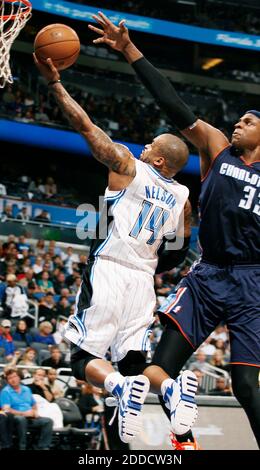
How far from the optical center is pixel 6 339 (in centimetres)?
1180

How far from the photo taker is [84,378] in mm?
5488

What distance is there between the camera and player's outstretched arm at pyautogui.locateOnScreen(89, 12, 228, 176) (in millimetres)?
5375

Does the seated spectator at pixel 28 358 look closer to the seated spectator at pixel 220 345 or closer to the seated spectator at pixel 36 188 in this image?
the seated spectator at pixel 220 345

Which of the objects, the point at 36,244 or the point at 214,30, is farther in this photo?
the point at 214,30

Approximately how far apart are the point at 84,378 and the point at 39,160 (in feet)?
67.5

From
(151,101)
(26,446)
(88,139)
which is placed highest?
(88,139)

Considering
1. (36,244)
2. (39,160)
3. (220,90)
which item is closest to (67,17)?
(39,160)

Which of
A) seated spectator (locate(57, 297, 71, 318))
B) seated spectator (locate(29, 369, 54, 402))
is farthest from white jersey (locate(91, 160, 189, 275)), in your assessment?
seated spectator (locate(57, 297, 71, 318))

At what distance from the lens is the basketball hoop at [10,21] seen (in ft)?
27.2

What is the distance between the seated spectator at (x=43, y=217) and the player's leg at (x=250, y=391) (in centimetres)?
1403

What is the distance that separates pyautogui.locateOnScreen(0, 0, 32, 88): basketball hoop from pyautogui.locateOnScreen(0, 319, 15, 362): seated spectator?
14.8ft

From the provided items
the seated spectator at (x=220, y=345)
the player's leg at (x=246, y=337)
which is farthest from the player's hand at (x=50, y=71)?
the seated spectator at (x=220, y=345)

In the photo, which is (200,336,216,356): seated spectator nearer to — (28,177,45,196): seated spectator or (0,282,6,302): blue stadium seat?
(0,282,6,302): blue stadium seat

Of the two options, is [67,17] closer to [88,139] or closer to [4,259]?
[4,259]
